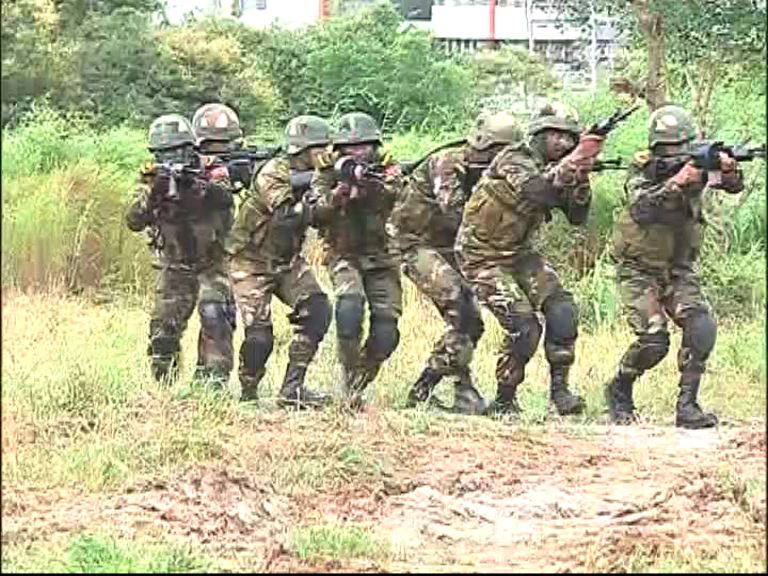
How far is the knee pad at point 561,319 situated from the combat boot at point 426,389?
823 millimetres

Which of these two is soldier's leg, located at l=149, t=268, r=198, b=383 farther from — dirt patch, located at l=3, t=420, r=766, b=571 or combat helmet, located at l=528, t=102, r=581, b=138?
combat helmet, located at l=528, t=102, r=581, b=138

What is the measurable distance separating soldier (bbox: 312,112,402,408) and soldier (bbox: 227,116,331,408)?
5.4 inches

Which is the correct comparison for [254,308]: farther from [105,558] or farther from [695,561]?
[695,561]

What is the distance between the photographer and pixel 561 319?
1032cm

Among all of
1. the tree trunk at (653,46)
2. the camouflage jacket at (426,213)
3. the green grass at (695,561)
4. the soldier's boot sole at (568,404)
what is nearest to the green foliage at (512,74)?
the tree trunk at (653,46)

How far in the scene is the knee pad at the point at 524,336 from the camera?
33.4 ft

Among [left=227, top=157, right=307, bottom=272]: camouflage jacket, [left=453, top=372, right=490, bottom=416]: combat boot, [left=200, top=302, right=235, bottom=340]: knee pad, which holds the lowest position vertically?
[left=453, top=372, right=490, bottom=416]: combat boot

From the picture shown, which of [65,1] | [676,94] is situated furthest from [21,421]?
[676,94]

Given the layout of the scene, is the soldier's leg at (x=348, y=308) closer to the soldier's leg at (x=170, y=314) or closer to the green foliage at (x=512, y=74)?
the soldier's leg at (x=170, y=314)

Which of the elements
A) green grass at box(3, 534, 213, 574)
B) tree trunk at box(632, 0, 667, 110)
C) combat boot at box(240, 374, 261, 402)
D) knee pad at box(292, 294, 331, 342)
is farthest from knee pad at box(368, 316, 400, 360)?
tree trunk at box(632, 0, 667, 110)

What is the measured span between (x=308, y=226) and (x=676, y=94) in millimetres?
6372

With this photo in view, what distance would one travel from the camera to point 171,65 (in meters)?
19.3

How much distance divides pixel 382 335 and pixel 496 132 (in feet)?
4.44

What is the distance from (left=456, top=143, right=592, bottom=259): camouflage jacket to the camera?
1006 cm
